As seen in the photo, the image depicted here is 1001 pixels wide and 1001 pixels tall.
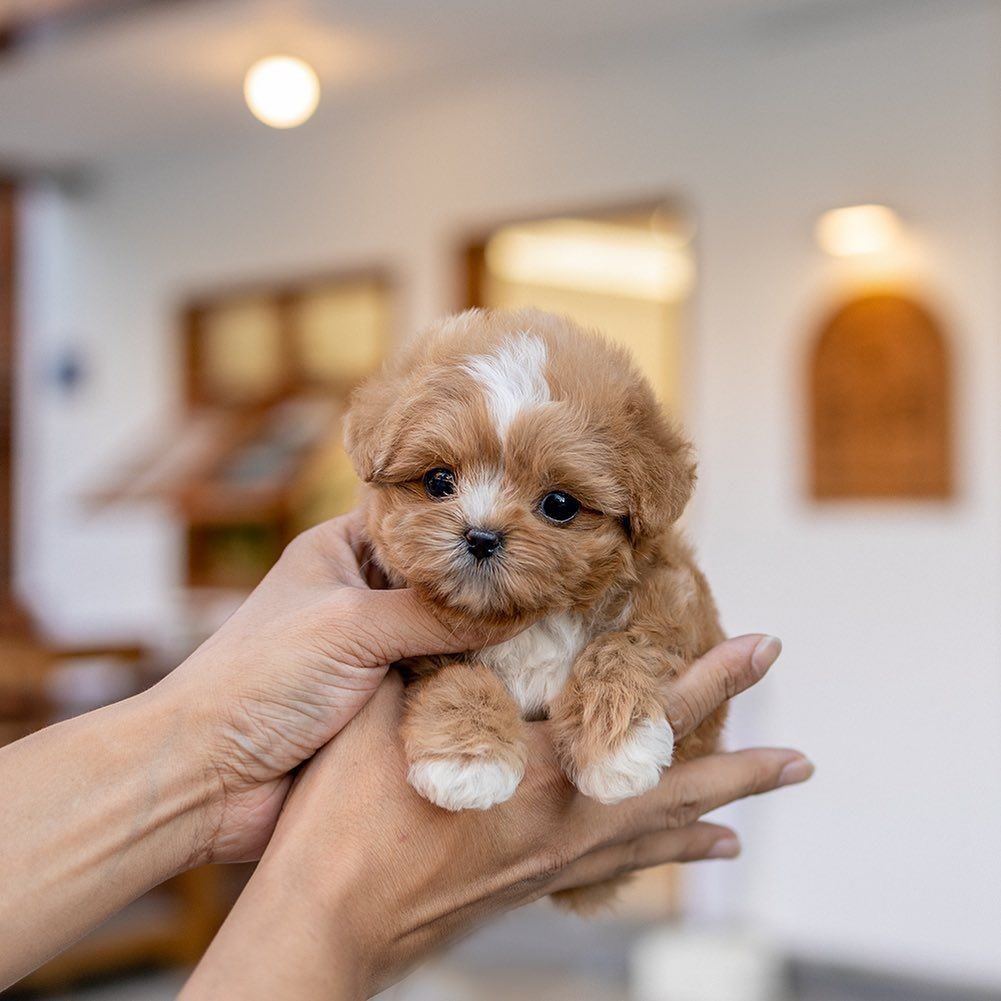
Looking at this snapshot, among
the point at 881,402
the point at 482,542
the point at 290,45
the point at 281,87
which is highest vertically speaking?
the point at 290,45

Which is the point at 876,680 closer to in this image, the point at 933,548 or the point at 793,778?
the point at 933,548

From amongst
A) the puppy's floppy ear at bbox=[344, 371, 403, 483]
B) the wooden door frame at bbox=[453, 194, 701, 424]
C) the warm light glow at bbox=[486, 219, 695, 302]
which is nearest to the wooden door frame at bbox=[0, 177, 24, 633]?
the warm light glow at bbox=[486, 219, 695, 302]

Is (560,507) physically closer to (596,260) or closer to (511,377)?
(511,377)

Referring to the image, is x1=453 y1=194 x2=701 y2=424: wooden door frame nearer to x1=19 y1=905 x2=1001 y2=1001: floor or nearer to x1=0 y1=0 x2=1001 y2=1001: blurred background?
x1=0 y1=0 x2=1001 y2=1001: blurred background

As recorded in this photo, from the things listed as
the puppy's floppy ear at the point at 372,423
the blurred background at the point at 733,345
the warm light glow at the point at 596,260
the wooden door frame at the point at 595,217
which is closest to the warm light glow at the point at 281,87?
the blurred background at the point at 733,345

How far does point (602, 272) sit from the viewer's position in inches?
400

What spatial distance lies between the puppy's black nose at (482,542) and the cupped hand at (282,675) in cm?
14

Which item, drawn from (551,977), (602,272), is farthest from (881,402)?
(602,272)

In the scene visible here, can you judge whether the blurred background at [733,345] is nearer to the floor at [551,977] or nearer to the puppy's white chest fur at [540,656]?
the floor at [551,977]

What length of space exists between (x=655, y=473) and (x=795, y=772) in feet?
2.12

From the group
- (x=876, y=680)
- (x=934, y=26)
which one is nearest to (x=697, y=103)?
(x=934, y=26)

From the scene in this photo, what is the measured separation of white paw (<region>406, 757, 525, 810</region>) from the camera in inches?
58.8

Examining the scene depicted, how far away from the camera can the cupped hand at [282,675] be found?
1.59m

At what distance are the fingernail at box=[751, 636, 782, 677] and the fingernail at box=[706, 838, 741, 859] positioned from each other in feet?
1.34
